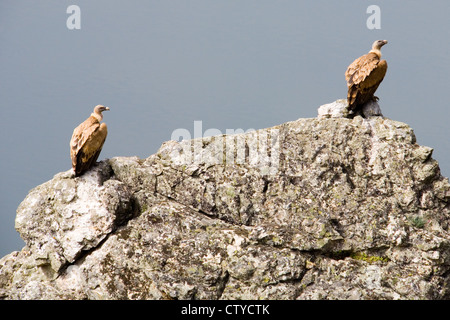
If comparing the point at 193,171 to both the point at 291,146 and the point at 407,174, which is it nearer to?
the point at 291,146

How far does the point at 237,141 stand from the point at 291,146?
156 cm

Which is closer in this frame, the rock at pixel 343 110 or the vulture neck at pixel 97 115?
the vulture neck at pixel 97 115

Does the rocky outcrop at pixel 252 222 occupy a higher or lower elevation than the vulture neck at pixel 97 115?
lower

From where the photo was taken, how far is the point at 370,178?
52.6ft

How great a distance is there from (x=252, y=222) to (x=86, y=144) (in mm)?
4988

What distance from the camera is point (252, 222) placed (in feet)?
50.6

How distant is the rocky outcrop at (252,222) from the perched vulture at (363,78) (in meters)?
0.73

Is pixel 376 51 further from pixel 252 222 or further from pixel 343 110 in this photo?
pixel 252 222

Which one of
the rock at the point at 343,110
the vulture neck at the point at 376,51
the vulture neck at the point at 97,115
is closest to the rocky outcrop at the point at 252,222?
the rock at the point at 343,110

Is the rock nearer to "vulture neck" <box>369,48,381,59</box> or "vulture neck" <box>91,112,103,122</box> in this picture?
"vulture neck" <box>369,48,381,59</box>

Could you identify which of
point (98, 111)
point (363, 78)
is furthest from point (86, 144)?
point (363, 78)

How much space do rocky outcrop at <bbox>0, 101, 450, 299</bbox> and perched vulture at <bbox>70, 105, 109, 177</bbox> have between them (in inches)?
15.3

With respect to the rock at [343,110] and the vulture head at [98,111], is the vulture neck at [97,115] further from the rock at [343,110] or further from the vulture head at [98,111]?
the rock at [343,110]

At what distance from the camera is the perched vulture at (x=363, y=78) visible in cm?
1731
